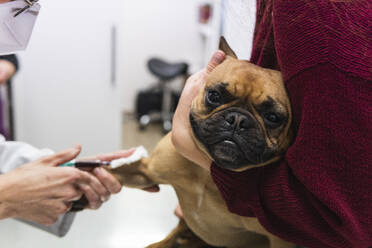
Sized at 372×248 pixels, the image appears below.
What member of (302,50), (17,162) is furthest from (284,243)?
(17,162)

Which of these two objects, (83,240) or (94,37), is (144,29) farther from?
(83,240)

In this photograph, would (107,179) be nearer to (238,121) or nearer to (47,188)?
(47,188)

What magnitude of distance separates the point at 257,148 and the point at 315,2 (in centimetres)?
20

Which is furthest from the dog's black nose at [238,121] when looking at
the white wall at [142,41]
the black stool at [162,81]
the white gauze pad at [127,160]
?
the white wall at [142,41]

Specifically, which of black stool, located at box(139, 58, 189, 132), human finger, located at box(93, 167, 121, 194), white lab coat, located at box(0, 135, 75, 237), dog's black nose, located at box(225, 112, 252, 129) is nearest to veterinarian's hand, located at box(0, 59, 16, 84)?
white lab coat, located at box(0, 135, 75, 237)

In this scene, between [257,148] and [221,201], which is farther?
[221,201]

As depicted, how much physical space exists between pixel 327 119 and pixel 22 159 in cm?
74

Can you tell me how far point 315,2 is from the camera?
0.45 metres

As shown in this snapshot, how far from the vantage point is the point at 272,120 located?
1.74ft

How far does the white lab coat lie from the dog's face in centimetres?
46

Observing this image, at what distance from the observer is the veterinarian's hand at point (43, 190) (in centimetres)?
73

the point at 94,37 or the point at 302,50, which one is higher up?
the point at 302,50

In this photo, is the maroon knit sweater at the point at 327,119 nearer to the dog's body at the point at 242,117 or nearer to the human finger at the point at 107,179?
the dog's body at the point at 242,117

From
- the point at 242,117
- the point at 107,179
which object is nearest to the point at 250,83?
the point at 242,117
